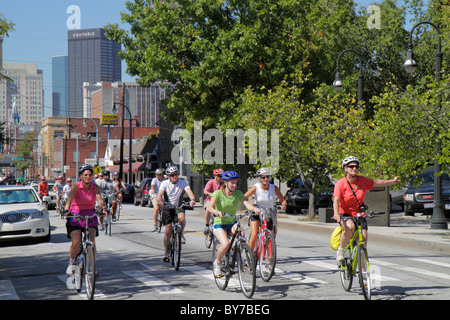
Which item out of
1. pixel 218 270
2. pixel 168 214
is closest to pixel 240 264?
pixel 218 270

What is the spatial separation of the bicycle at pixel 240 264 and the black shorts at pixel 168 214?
285 cm

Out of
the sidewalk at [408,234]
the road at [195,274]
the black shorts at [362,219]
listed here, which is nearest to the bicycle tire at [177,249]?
the road at [195,274]

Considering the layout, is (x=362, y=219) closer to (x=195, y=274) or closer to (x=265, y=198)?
(x=265, y=198)

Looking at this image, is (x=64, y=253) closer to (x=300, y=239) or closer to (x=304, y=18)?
(x=300, y=239)

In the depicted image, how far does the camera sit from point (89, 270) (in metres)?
8.66

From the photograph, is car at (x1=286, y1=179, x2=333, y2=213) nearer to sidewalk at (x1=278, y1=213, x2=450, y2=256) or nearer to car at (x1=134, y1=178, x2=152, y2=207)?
sidewalk at (x1=278, y1=213, x2=450, y2=256)

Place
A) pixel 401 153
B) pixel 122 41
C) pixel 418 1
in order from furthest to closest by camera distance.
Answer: pixel 418 1, pixel 122 41, pixel 401 153

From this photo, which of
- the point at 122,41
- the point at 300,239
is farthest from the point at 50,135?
the point at 300,239

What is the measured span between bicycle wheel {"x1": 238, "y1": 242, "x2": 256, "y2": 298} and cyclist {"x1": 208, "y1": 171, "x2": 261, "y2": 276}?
33 centimetres

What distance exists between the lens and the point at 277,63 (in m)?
29.1

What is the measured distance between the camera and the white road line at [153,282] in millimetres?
9093
